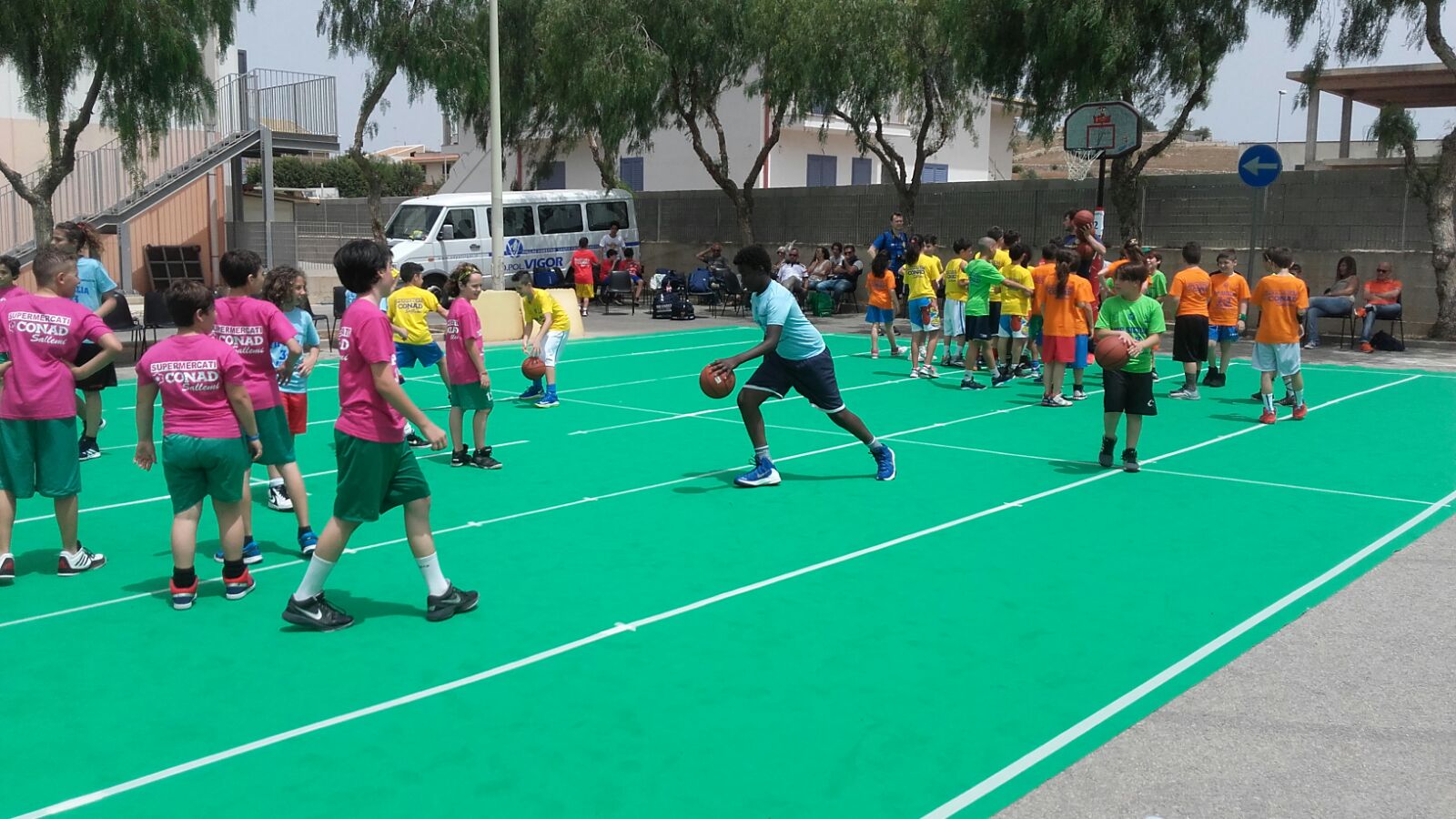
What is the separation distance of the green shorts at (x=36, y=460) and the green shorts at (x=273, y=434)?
1.03 m

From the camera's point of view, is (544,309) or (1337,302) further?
(1337,302)

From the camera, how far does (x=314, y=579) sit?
651 cm

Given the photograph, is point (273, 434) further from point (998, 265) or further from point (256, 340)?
point (998, 265)

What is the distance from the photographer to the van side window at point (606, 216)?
30203mm

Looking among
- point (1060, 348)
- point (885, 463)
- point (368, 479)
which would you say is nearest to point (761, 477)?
point (885, 463)

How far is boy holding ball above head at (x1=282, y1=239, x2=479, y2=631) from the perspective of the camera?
20.9 ft

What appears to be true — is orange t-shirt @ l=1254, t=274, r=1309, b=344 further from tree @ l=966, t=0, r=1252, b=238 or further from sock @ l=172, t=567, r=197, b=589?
sock @ l=172, t=567, r=197, b=589

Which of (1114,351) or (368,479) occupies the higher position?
(1114,351)

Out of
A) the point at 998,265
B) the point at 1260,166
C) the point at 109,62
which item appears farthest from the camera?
the point at 109,62

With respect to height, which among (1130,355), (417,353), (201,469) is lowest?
(201,469)

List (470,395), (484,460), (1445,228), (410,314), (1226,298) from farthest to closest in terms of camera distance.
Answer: (1445,228) < (1226,298) < (410,314) < (484,460) < (470,395)

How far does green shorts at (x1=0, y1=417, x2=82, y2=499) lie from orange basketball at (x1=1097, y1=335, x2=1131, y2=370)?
744 centimetres

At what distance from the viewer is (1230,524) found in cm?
891

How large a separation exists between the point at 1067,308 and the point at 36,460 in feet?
33.6
